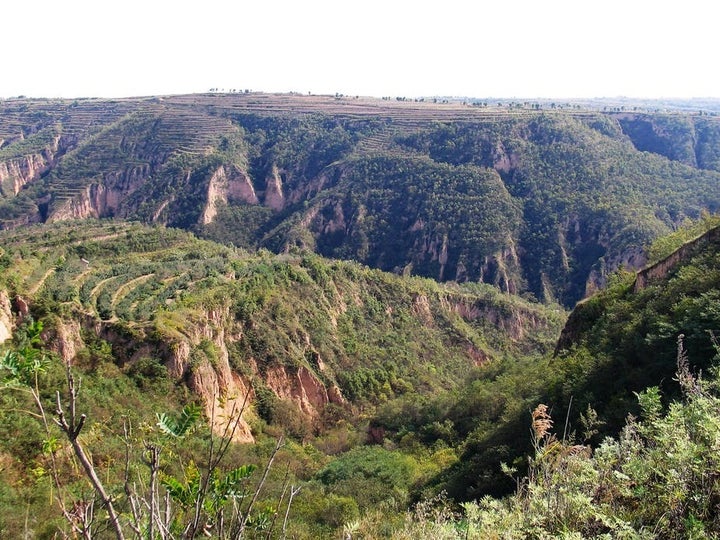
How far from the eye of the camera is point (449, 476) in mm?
24547

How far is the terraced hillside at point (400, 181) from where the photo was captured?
100250 mm

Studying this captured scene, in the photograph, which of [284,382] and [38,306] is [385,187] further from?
[38,306]

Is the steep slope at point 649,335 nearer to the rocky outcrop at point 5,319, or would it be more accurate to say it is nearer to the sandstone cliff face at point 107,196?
the rocky outcrop at point 5,319

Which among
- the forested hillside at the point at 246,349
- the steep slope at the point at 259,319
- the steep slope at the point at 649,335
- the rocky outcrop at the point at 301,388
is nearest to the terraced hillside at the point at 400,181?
the steep slope at the point at 259,319

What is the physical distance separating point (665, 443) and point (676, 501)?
78 cm

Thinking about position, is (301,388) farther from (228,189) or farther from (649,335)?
(228,189)

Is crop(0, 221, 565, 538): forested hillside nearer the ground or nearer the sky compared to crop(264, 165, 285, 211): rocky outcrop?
nearer the ground

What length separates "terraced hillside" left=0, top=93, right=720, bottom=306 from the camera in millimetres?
100250

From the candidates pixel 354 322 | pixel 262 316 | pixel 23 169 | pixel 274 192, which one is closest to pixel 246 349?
pixel 262 316

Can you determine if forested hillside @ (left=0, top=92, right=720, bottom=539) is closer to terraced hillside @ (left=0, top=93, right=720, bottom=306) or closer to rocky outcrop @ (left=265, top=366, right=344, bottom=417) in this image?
rocky outcrop @ (left=265, top=366, right=344, bottom=417)

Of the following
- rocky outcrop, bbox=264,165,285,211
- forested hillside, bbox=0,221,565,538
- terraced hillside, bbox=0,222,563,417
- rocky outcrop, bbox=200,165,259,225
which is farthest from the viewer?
rocky outcrop, bbox=264,165,285,211

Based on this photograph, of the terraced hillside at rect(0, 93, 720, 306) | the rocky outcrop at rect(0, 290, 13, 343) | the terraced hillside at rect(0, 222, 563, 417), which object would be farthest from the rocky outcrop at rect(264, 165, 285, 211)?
the rocky outcrop at rect(0, 290, 13, 343)

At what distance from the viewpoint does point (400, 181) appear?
386 ft

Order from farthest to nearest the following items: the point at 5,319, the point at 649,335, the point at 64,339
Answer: the point at 64,339, the point at 5,319, the point at 649,335
